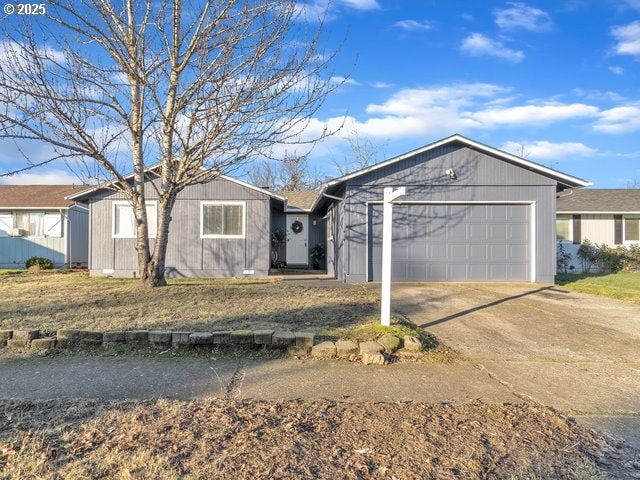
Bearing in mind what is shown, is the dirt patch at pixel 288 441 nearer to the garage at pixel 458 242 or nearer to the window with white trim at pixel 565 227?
the garage at pixel 458 242

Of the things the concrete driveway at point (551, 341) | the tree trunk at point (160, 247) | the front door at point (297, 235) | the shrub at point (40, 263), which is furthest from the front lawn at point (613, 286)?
the shrub at point (40, 263)

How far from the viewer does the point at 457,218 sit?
12.0 meters

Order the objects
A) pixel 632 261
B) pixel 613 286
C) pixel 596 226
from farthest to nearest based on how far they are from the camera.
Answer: pixel 596 226 < pixel 632 261 < pixel 613 286

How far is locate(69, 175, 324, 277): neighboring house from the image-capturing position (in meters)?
13.7

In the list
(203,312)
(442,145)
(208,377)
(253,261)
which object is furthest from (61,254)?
(208,377)

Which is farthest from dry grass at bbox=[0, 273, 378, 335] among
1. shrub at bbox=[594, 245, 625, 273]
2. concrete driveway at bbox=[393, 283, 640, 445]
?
shrub at bbox=[594, 245, 625, 273]

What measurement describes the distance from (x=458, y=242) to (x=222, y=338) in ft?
28.7

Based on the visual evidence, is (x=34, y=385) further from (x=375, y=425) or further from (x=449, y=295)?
(x=449, y=295)

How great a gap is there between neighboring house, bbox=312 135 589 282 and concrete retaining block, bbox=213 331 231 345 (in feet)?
23.5

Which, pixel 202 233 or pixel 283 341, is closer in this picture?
pixel 283 341

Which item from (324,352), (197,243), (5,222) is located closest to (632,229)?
Result: (197,243)

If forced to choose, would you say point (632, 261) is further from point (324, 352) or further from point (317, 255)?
point (324, 352)

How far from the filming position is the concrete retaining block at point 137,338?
4.88 meters

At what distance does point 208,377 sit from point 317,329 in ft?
5.81
